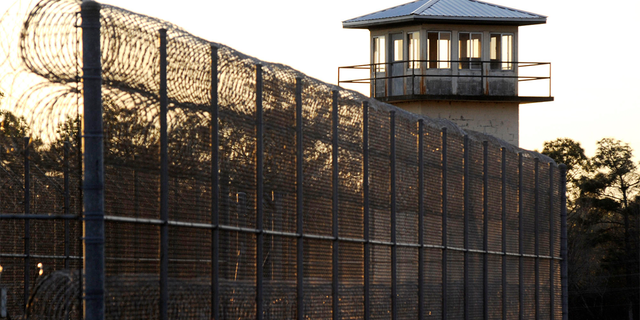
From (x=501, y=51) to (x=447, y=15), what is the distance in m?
1.92

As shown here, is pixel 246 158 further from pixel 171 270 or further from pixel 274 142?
pixel 171 270

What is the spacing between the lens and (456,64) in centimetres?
2714

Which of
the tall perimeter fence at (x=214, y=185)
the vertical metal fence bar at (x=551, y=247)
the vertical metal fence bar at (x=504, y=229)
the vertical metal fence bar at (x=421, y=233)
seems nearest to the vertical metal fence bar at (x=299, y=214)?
the tall perimeter fence at (x=214, y=185)

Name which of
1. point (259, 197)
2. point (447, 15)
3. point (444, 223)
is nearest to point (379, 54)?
point (447, 15)

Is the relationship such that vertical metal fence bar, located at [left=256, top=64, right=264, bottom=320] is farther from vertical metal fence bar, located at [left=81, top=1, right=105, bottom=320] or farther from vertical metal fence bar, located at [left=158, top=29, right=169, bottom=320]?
vertical metal fence bar, located at [left=81, top=1, right=105, bottom=320]

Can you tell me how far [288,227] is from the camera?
348 inches

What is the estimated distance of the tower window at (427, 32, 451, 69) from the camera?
89.2ft

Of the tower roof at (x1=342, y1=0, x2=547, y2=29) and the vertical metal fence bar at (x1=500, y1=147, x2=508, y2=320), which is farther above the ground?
the tower roof at (x1=342, y1=0, x2=547, y2=29)

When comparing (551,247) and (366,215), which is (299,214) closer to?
(366,215)

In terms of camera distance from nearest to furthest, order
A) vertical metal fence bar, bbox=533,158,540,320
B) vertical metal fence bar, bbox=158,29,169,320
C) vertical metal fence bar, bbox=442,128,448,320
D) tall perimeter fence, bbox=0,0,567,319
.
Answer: tall perimeter fence, bbox=0,0,567,319 → vertical metal fence bar, bbox=158,29,169,320 → vertical metal fence bar, bbox=442,128,448,320 → vertical metal fence bar, bbox=533,158,540,320

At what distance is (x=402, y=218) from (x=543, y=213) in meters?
6.11

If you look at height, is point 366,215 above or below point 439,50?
below

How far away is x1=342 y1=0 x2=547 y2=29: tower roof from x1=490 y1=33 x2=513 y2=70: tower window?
460 mm

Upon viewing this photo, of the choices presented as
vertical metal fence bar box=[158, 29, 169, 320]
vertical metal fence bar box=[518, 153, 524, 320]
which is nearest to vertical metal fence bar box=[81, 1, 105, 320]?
vertical metal fence bar box=[158, 29, 169, 320]
